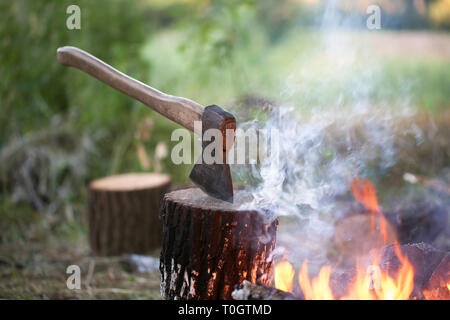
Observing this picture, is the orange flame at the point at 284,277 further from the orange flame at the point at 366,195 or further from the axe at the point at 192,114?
the orange flame at the point at 366,195

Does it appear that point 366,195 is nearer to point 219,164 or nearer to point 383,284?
point 383,284

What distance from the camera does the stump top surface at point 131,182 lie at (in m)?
3.77

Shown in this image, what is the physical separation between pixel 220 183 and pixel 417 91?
5848 mm

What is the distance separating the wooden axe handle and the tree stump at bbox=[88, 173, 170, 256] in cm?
166

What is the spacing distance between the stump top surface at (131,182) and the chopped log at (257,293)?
2.14 metres

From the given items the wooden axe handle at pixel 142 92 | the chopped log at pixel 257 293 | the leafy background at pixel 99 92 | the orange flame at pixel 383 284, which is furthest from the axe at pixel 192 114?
the leafy background at pixel 99 92

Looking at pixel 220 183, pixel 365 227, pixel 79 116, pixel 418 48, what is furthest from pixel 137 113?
pixel 418 48

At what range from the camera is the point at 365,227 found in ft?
10.6

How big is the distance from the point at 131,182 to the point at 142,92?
1908 mm

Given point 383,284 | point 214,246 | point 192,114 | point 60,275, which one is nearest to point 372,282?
point 383,284

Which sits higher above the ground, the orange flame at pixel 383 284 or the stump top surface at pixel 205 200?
the stump top surface at pixel 205 200

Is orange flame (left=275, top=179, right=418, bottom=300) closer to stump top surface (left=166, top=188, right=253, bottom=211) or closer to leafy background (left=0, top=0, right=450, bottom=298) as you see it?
stump top surface (left=166, top=188, right=253, bottom=211)

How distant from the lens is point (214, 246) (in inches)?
73.4
